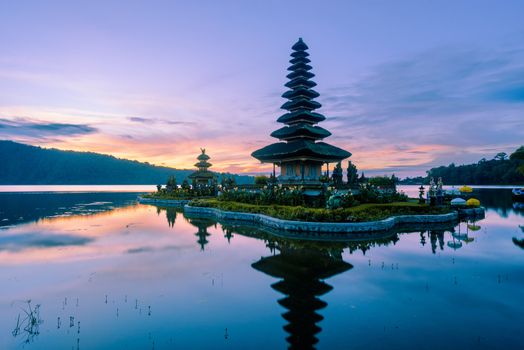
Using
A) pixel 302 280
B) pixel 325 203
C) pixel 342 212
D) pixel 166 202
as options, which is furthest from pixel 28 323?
pixel 166 202

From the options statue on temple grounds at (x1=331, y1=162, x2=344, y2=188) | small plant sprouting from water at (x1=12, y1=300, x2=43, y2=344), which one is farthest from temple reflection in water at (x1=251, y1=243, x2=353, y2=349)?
statue on temple grounds at (x1=331, y1=162, x2=344, y2=188)

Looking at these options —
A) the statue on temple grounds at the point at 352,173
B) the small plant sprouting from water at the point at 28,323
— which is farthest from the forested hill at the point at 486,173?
the small plant sprouting from water at the point at 28,323

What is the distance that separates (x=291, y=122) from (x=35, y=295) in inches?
1312

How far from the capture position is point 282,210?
81.1ft

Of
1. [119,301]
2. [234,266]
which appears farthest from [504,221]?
[119,301]

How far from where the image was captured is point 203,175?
2345 inches

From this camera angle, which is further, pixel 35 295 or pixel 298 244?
pixel 298 244

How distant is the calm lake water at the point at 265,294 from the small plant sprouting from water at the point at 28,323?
0.11 ft

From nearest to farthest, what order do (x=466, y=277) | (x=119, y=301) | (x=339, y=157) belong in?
(x=119, y=301), (x=466, y=277), (x=339, y=157)

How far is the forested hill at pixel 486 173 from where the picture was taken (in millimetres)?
105625

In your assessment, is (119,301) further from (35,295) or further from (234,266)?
(234,266)

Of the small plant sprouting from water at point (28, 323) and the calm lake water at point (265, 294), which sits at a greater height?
the calm lake water at point (265, 294)

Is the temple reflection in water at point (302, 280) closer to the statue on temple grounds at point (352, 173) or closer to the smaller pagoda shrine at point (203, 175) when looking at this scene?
the statue on temple grounds at point (352, 173)

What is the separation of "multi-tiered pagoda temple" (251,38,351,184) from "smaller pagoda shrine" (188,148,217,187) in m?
23.5
